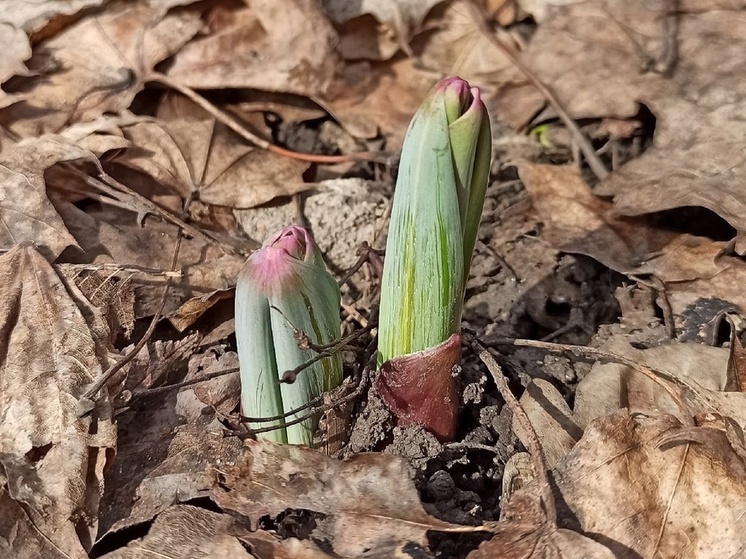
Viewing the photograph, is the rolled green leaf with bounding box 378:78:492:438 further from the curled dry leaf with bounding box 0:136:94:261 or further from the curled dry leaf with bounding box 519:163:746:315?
the curled dry leaf with bounding box 0:136:94:261

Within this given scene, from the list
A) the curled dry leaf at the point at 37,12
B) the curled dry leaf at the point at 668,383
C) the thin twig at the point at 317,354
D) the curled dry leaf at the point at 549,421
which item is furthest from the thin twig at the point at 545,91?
the curled dry leaf at the point at 37,12

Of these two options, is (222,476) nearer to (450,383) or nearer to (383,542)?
(383,542)

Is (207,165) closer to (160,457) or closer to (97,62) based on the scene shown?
(97,62)

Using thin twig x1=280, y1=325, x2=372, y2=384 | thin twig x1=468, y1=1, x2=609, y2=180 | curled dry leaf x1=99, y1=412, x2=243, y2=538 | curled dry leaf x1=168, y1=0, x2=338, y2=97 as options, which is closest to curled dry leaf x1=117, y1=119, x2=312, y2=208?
curled dry leaf x1=168, y1=0, x2=338, y2=97

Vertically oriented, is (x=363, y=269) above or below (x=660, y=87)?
below

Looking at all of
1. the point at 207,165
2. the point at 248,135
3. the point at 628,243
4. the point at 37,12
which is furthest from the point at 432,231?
the point at 37,12
